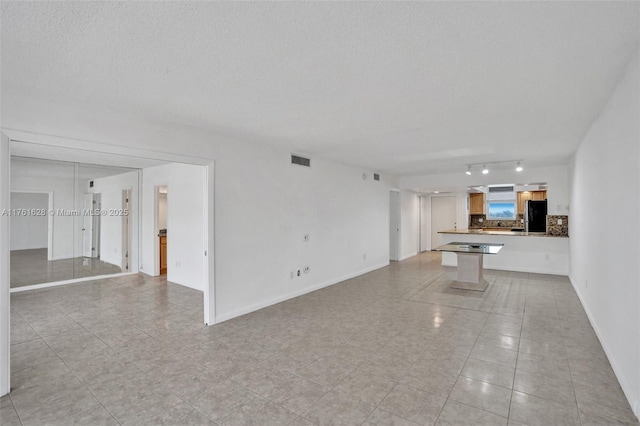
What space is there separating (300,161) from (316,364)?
131 inches

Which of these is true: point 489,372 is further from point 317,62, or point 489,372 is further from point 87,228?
point 87,228

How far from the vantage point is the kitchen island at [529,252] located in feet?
22.0

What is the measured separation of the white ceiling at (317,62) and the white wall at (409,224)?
18.5ft

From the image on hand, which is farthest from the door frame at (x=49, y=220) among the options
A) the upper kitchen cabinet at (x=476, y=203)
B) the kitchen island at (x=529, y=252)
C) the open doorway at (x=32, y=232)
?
the upper kitchen cabinet at (x=476, y=203)

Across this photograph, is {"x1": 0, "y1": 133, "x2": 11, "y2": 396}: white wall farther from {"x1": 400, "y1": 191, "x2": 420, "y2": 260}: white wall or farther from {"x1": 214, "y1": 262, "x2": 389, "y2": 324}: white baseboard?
{"x1": 400, "y1": 191, "x2": 420, "y2": 260}: white wall

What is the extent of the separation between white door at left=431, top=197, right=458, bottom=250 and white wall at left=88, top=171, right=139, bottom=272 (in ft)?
30.4

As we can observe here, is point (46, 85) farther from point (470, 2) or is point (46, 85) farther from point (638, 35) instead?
point (638, 35)

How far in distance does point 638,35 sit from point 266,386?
3471mm

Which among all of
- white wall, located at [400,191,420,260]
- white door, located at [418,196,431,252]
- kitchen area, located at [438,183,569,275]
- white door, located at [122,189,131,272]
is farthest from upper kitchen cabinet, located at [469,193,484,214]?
white door, located at [122,189,131,272]

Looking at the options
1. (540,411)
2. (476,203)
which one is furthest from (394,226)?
(540,411)

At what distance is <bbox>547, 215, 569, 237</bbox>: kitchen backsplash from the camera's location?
669 centimetres

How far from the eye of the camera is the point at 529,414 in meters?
2.12

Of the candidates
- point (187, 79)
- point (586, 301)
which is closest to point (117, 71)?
point (187, 79)

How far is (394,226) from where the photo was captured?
358 inches
